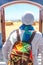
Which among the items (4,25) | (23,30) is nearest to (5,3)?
(4,25)

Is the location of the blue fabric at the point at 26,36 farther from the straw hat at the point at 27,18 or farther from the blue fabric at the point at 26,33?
the straw hat at the point at 27,18

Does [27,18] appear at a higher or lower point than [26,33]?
higher

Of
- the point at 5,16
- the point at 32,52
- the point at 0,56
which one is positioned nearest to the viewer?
the point at 32,52

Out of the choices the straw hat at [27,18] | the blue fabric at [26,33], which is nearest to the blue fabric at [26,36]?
the blue fabric at [26,33]

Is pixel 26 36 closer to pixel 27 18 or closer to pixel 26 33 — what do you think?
pixel 26 33

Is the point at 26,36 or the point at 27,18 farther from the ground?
the point at 27,18

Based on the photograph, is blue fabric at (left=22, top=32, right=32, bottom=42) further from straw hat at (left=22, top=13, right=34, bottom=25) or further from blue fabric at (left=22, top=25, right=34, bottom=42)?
straw hat at (left=22, top=13, right=34, bottom=25)

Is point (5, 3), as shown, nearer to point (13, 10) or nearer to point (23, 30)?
point (13, 10)

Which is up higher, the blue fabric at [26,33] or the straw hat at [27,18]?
the straw hat at [27,18]

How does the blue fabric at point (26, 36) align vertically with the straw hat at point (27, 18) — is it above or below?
below

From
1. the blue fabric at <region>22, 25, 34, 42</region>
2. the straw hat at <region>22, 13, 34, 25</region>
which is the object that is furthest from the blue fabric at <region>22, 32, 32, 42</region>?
the straw hat at <region>22, 13, 34, 25</region>

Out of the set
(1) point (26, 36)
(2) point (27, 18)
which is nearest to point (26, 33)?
(1) point (26, 36)

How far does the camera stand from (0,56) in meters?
4.96

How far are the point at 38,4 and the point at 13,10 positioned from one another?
66cm
